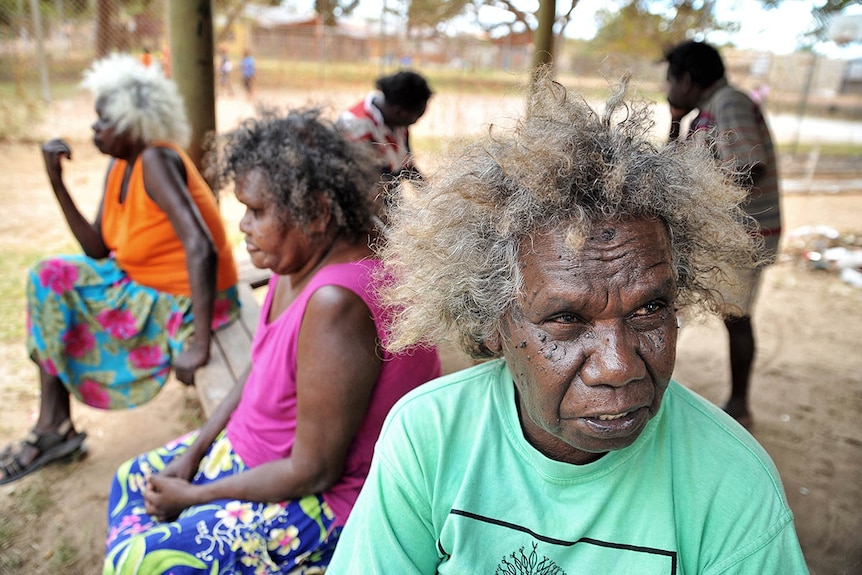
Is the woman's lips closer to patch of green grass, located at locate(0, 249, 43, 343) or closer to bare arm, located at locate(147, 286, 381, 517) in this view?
bare arm, located at locate(147, 286, 381, 517)

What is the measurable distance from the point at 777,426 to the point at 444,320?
132 inches

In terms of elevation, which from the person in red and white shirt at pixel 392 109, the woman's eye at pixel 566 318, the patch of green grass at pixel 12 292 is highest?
the person in red and white shirt at pixel 392 109

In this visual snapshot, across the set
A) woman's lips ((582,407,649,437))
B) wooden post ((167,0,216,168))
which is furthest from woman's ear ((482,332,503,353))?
wooden post ((167,0,216,168))

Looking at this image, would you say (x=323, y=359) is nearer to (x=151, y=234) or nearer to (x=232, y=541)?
(x=232, y=541)

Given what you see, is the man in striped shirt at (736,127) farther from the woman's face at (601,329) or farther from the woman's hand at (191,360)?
the woman's hand at (191,360)

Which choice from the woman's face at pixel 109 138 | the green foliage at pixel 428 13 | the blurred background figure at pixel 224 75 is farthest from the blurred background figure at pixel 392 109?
the blurred background figure at pixel 224 75

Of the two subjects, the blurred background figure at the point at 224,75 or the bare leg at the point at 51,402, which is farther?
the blurred background figure at the point at 224,75

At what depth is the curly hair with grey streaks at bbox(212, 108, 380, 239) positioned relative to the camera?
206 centimetres

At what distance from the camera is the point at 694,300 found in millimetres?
1425

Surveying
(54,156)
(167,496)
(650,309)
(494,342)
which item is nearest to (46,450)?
(54,156)

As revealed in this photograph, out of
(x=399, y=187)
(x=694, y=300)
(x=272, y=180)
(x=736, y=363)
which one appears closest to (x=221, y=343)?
(x=272, y=180)

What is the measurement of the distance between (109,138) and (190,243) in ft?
2.53

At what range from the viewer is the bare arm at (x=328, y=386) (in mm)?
1713

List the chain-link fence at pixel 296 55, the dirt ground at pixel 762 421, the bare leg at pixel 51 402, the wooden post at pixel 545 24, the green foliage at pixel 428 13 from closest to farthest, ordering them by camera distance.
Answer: the dirt ground at pixel 762 421, the bare leg at pixel 51 402, the wooden post at pixel 545 24, the green foliage at pixel 428 13, the chain-link fence at pixel 296 55
